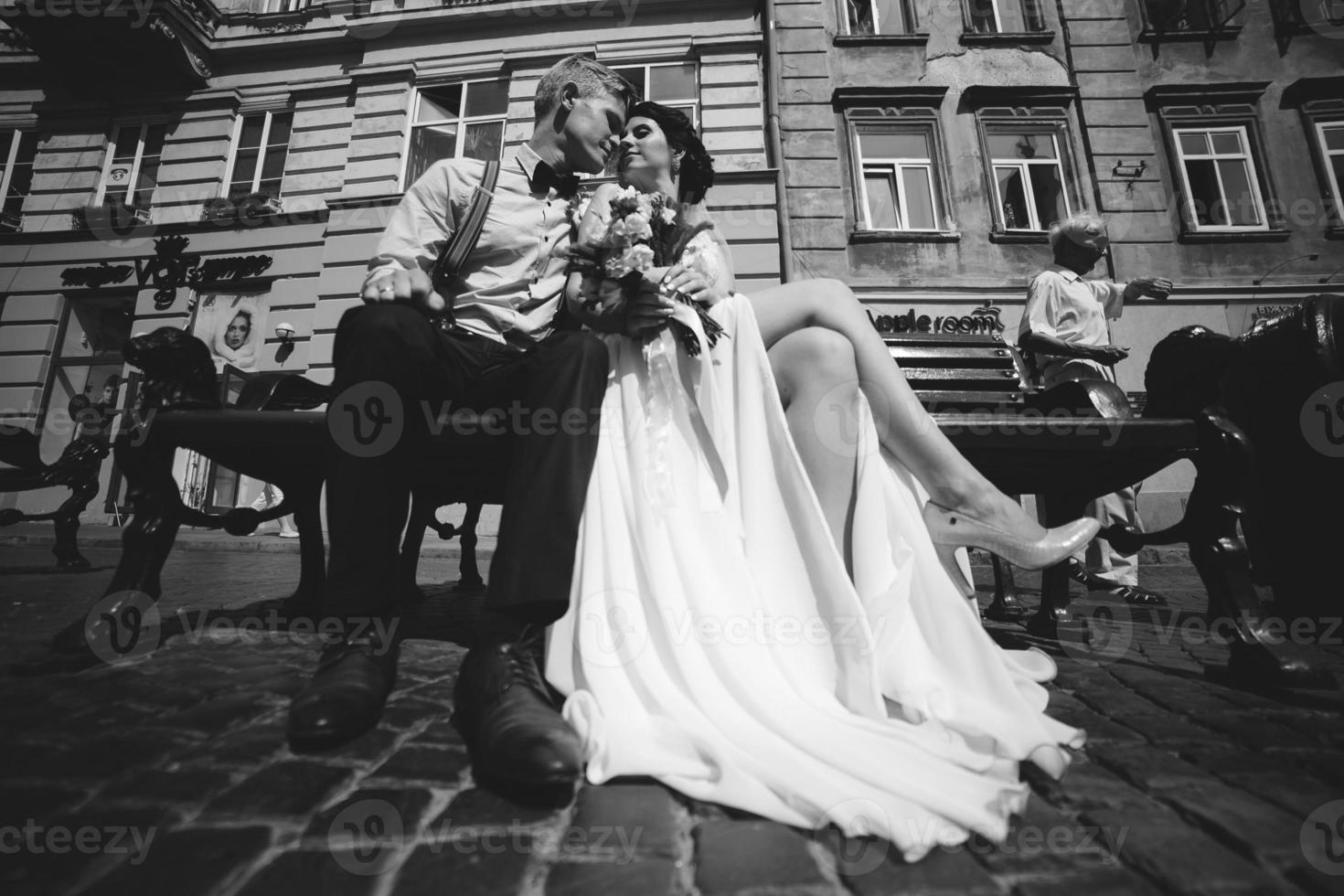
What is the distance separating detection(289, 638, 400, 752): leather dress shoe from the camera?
3.97ft

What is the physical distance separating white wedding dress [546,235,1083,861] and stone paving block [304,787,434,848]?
→ 1.07ft

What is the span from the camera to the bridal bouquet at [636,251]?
1.70 metres

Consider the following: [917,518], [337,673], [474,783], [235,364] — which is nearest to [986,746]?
[917,518]

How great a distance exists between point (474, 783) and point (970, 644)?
1220mm

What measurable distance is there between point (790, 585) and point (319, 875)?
3.77 feet

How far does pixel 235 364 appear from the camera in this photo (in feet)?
32.2

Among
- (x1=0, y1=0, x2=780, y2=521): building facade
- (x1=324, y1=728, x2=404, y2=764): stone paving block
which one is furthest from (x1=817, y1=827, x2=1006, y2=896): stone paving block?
(x1=0, y1=0, x2=780, y2=521): building facade

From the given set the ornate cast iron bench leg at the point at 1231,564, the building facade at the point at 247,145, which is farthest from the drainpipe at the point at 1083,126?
the ornate cast iron bench leg at the point at 1231,564

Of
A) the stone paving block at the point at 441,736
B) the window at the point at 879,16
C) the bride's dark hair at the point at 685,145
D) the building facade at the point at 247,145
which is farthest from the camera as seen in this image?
the window at the point at 879,16

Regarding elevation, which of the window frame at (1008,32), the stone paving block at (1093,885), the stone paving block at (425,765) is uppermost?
the window frame at (1008,32)

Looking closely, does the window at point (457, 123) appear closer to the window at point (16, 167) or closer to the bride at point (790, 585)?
the window at point (16, 167)

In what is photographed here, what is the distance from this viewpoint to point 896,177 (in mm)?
9188

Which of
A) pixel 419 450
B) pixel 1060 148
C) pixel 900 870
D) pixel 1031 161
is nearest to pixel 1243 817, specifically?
pixel 900 870

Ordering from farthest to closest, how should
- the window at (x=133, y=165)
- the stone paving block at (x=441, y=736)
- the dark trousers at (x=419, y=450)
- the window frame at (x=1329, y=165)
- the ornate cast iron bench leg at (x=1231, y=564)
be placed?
the window at (x=133, y=165), the window frame at (x=1329, y=165), the ornate cast iron bench leg at (x=1231, y=564), the dark trousers at (x=419, y=450), the stone paving block at (x=441, y=736)
